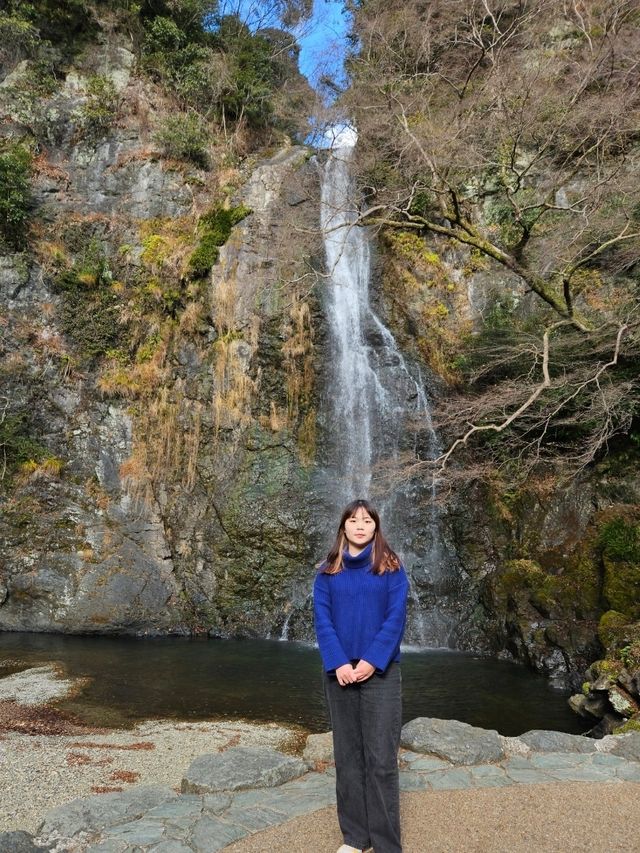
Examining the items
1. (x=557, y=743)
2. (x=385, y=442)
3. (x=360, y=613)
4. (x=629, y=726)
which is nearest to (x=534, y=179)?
(x=385, y=442)

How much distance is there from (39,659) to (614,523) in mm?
10055

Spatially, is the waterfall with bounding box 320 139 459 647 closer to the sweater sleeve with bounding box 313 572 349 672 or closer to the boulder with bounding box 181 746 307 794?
the boulder with bounding box 181 746 307 794

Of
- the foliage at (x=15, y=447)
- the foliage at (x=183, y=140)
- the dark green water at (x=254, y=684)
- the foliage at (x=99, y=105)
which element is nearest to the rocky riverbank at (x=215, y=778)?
the dark green water at (x=254, y=684)

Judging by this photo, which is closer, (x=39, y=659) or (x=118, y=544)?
(x=39, y=659)

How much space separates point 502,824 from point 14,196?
699 inches

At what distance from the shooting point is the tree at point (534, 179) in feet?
32.9

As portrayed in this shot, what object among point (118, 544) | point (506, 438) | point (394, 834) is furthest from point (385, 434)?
point (394, 834)

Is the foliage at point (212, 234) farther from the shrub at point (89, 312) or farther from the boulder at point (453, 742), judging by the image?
the boulder at point (453, 742)

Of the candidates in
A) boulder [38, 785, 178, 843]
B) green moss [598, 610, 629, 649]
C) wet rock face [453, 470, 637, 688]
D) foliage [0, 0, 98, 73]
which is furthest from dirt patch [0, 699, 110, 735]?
foliage [0, 0, 98, 73]

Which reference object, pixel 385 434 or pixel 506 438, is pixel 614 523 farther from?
pixel 385 434

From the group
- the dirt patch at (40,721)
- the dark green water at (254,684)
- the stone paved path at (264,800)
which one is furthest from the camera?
the dark green water at (254,684)

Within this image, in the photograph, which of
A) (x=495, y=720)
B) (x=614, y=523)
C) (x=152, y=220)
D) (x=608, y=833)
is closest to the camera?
(x=608, y=833)

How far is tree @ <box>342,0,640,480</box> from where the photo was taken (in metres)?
10.0

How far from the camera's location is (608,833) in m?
3.17
